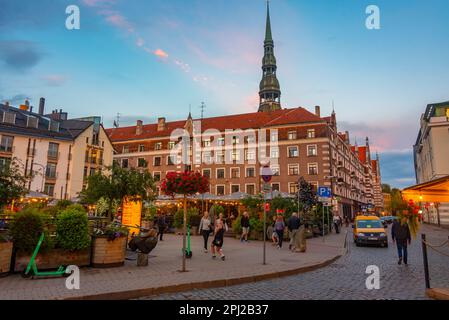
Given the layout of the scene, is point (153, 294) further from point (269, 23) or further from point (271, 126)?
point (269, 23)

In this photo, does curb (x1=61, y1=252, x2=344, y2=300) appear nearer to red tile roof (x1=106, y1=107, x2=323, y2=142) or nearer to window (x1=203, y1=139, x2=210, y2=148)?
red tile roof (x1=106, y1=107, x2=323, y2=142)

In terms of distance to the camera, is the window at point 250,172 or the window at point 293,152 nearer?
the window at point 293,152

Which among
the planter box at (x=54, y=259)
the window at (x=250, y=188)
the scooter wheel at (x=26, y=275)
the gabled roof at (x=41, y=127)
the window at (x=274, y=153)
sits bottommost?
the scooter wheel at (x=26, y=275)

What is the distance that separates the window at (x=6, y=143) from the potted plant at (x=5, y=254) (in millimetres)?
41123

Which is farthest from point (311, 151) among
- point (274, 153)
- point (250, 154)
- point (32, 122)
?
point (32, 122)

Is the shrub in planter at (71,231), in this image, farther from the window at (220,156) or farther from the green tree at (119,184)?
the window at (220,156)

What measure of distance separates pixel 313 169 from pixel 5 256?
45.3m

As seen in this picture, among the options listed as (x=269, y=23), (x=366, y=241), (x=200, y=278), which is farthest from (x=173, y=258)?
(x=269, y=23)

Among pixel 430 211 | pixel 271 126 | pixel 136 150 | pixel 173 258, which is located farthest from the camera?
pixel 136 150

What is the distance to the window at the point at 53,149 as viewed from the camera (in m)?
47.1

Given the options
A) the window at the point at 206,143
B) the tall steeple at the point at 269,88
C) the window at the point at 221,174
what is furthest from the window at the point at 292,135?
the tall steeple at the point at 269,88

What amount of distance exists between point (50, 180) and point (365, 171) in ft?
283

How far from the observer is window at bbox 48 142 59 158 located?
47097mm

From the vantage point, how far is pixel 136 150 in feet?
210
